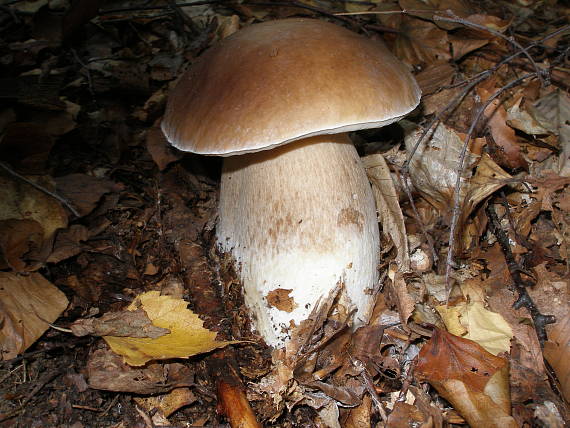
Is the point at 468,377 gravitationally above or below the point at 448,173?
below

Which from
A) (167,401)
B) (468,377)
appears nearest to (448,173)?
(468,377)

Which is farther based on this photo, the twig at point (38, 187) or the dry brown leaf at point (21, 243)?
the twig at point (38, 187)

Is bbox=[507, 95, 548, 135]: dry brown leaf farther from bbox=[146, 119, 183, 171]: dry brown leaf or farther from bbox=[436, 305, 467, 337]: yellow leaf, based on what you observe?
bbox=[146, 119, 183, 171]: dry brown leaf

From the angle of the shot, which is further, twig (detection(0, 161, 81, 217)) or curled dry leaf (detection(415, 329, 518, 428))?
twig (detection(0, 161, 81, 217))

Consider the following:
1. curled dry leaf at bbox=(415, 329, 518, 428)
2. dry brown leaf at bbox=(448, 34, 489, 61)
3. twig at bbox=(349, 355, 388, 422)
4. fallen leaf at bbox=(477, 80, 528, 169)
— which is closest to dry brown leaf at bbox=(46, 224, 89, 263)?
twig at bbox=(349, 355, 388, 422)

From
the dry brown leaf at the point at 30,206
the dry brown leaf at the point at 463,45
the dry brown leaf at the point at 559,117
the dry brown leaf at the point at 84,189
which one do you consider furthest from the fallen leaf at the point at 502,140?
the dry brown leaf at the point at 30,206

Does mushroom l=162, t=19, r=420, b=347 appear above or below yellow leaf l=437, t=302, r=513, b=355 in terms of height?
above

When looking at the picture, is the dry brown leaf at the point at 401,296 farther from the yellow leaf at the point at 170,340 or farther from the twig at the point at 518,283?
the yellow leaf at the point at 170,340

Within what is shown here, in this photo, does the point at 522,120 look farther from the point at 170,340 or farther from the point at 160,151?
the point at 170,340
